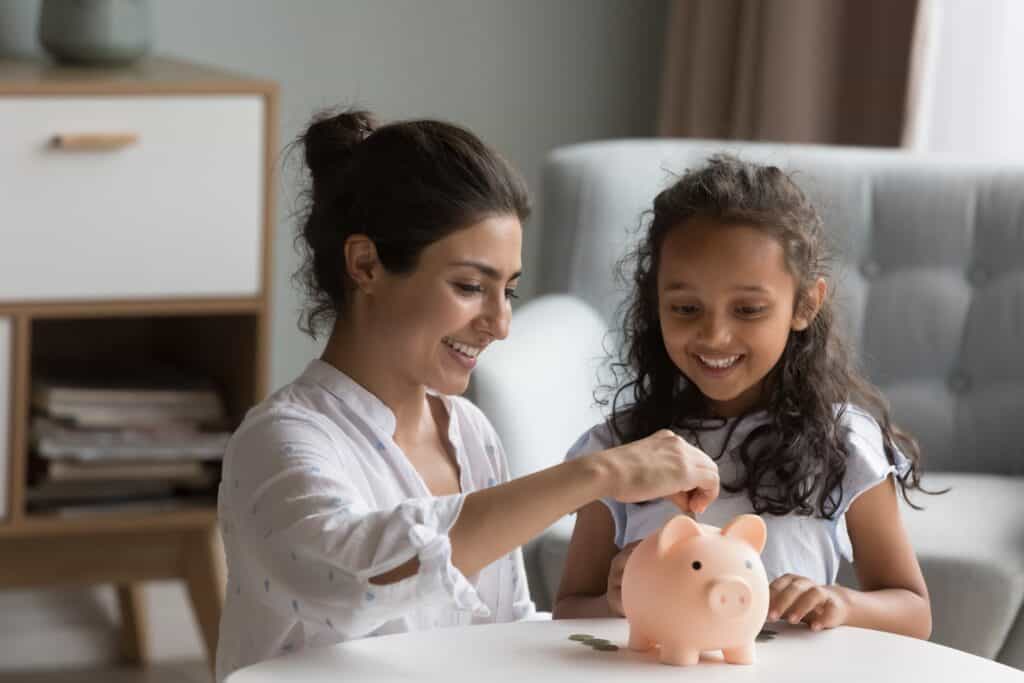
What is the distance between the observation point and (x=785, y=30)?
317 cm

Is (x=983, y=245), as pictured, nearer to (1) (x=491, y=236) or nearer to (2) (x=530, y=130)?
(2) (x=530, y=130)

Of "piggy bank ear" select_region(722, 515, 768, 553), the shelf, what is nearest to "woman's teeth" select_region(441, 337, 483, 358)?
"piggy bank ear" select_region(722, 515, 768, 553)

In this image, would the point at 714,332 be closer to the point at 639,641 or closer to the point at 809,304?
the point at 809,304

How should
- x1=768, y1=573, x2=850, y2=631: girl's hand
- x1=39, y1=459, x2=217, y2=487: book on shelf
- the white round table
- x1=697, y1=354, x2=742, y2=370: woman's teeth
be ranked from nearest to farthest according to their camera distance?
the white round table → x1=768, y1=573, x2=850, y2=631: girl's hand → x1=697, y1=354, x2=742, y2=370: woman's teeth → x1=39, y1=459, x2=217, y2=487: book on shelf

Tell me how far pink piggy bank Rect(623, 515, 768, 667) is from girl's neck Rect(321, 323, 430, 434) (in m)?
0.35

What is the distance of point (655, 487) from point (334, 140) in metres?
0.49

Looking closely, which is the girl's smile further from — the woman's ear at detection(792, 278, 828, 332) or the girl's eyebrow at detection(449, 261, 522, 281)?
the girl's eyebrow at detection(449, 261, 522, 281)

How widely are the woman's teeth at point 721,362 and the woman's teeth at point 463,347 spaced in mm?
Answer: 212

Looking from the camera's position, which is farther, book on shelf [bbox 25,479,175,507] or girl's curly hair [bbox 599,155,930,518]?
book on shelf [bbox 25,479,175,507]

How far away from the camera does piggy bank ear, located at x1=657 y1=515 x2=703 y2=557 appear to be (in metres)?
1.25

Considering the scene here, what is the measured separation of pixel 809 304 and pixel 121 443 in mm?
1293

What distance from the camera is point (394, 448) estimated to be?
1.52 m

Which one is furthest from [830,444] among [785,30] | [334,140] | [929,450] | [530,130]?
[530,130]

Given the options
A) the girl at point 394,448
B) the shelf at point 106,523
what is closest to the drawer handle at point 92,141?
the shelf at point 106,523
